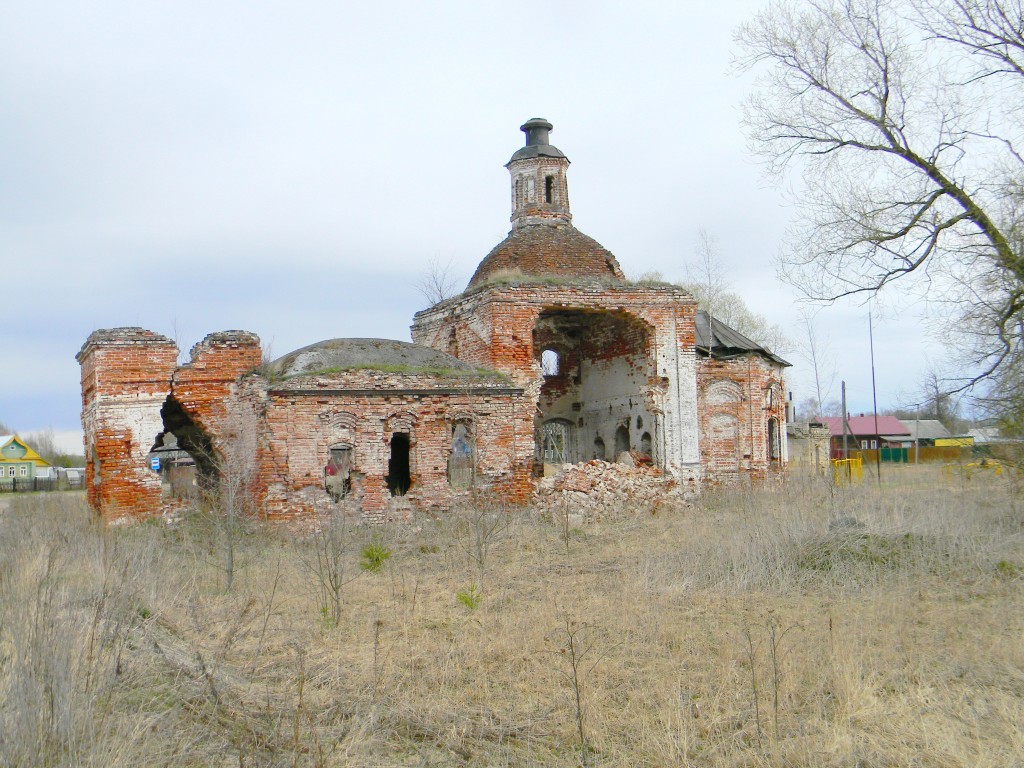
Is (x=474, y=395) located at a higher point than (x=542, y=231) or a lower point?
lower

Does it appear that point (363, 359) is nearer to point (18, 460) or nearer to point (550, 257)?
point (550, 257)

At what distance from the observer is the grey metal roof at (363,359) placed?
623 inches

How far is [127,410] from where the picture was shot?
15.6 m

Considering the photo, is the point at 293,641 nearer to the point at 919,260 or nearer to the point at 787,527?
the point at 787,527

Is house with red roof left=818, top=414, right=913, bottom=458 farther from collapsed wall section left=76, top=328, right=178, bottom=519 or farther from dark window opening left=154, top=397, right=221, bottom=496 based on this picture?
collapsed wall section left=76, top=328, right=178, bottom=519

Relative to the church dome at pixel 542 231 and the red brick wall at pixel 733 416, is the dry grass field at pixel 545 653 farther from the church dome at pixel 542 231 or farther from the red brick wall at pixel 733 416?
the church dome at pixel 542 231

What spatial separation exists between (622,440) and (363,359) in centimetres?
770

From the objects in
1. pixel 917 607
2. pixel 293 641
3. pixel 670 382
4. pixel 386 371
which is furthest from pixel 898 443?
pixel 293 641

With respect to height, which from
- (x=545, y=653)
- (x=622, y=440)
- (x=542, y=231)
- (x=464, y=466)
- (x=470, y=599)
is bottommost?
(x=545, y=653)

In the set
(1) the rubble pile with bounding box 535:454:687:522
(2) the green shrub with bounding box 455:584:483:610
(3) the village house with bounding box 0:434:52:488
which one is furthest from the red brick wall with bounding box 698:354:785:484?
(3) the village house with bounding box 0:434:52:488

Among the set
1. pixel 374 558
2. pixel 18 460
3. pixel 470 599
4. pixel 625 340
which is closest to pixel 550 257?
pixel 625 340

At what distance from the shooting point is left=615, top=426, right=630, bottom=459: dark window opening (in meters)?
21.3

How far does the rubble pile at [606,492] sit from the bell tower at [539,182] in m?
6.24

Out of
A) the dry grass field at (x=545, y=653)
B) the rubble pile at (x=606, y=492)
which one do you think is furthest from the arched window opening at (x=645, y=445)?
the dry grass field at (x=545, y=653)
